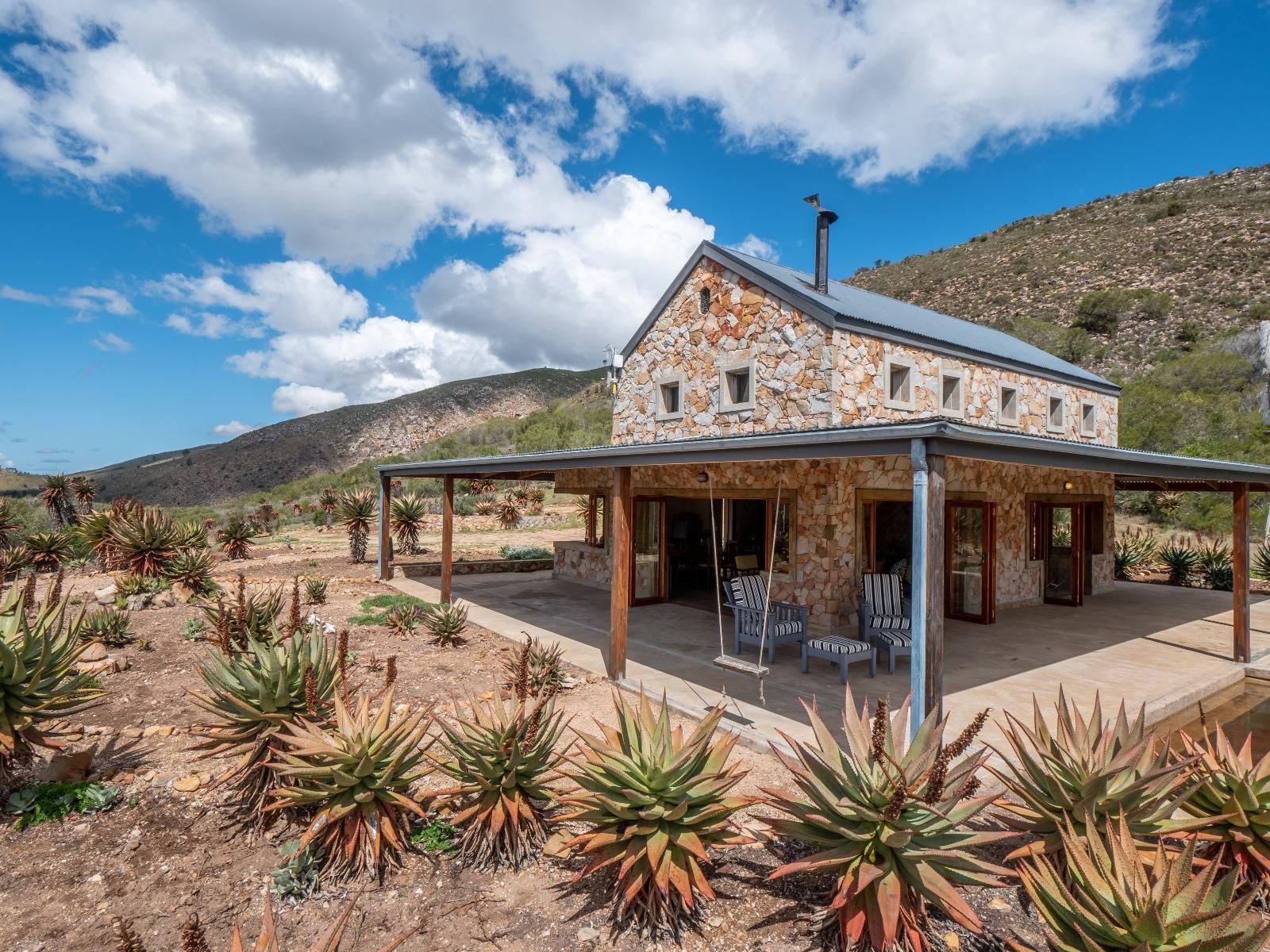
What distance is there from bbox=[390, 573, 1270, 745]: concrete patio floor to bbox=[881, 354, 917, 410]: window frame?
3545 mm

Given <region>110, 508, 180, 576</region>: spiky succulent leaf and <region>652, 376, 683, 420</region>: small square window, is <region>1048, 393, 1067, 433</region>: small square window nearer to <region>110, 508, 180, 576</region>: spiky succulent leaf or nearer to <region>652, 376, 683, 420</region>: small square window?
<region>652, 376, 683, 420</region>: small square window

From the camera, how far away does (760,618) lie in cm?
816

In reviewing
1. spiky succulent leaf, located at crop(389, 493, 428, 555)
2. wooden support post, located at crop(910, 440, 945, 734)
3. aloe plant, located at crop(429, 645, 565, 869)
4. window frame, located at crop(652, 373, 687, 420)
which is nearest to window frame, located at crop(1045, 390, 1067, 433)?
window frame, located at crop(652, 373, 687, 420)

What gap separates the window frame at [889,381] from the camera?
426 inches

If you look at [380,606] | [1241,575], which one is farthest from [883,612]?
[380,606]

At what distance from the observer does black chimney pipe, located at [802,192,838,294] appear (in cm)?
1173

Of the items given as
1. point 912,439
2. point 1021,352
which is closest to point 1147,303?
point 1021,352

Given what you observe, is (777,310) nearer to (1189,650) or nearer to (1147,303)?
(1189,650)

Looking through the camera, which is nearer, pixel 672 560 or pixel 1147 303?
pixel 672 560

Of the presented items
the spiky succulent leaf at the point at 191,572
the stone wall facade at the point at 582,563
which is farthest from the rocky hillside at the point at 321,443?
the spiky succulent leaf at the point at 191,572

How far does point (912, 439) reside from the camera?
191 inches

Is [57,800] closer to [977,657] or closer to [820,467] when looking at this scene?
[820,467]

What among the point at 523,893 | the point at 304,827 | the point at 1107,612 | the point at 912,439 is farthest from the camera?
the point at 1107,612

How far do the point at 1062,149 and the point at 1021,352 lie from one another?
26145 millimetres
